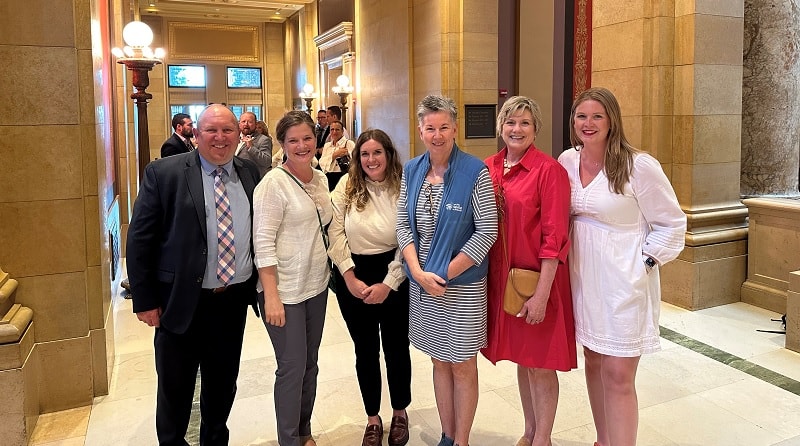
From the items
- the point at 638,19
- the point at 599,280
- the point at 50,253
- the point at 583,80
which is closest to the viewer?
the point at 599,280

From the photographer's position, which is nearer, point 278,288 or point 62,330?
point 278,288

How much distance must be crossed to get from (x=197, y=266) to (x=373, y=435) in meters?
1.37

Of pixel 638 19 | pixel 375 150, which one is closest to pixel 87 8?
pixel 375 150

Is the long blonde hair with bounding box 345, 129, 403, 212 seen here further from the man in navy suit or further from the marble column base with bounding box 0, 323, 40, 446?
the man in navy suit

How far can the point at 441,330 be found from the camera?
291 cm

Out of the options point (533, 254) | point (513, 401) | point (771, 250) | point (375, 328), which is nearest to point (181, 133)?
point (375, 328)

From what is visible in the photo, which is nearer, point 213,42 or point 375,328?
point 375,328

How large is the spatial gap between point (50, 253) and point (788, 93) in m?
6.62

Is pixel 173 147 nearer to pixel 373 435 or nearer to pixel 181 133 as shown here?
pixel 181 133

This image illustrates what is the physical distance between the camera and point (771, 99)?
6160 mm

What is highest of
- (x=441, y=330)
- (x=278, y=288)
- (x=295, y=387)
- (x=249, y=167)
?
(x=249, y=167)

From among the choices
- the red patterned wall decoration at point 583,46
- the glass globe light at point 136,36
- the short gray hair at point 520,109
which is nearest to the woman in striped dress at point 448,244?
the short gray hair at point 520,109

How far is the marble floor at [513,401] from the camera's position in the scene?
3.54 metres

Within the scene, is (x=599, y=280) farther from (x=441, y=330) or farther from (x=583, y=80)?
(x=583, y=80)
